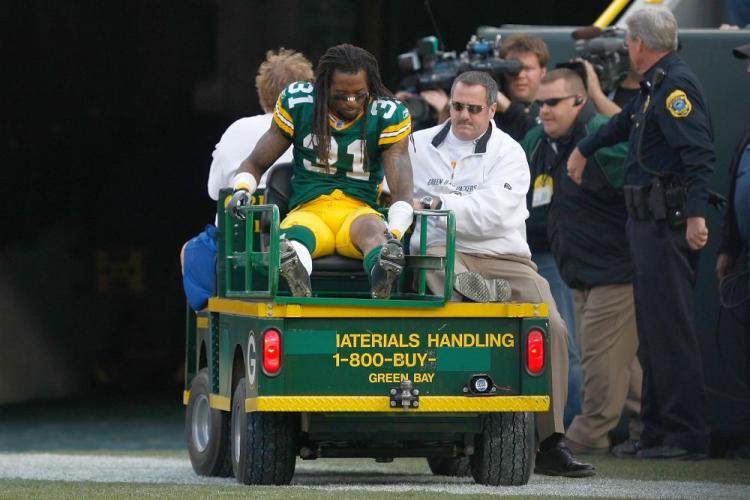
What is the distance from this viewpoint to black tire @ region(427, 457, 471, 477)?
941 cm

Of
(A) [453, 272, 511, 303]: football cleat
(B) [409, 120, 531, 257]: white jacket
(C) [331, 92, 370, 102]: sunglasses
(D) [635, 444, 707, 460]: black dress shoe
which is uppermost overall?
(C) [331, 92, 370, 102]: sunglasses

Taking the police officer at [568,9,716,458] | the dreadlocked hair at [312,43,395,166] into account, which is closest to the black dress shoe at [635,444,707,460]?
the police officer at [568,9,716,458]

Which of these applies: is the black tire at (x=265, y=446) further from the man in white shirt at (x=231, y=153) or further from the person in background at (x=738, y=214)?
the person in background at (x=738, y=214)

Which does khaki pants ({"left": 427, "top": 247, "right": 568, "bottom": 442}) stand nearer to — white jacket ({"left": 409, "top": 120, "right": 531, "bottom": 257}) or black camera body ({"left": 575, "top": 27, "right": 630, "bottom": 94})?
white jacket ({"left": 409, "top": 120, "right": 531, "bottom": 257})

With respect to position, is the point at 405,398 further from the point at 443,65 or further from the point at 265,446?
the point at 443,65

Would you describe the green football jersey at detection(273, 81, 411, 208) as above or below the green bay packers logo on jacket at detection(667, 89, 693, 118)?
below

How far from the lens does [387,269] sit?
8.11 m

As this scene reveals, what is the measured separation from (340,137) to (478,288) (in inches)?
36.3

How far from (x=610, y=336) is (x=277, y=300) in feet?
10.8

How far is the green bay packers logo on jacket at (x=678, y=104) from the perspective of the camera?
9.99m

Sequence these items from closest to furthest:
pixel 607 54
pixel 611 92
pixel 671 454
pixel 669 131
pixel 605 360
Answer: pixel 669 131, pixel 671 454, pixel 605 360, pixel 607 54, pixel 611 92

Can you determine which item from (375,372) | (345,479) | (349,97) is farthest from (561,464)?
(349,97)

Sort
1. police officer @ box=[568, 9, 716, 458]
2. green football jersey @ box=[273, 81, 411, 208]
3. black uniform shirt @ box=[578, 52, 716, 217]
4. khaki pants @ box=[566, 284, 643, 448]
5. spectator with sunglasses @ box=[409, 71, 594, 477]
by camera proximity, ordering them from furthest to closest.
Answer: khaki pants @ box=[566, 284, 643, 448] → police officer @ box=[568, 9, 716, 458] → black uniform shirt @ box=[578, 52, 716, 217] → spectator with sunglasses @ box=[409, 71, 594, 477] → green football jersey @ box=[273, 81, 411, 208]

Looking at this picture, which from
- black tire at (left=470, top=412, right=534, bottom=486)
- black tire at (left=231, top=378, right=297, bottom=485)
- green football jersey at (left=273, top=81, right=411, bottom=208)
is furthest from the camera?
green football jersey at (left=273, top=81, right=411, bottom=208)
